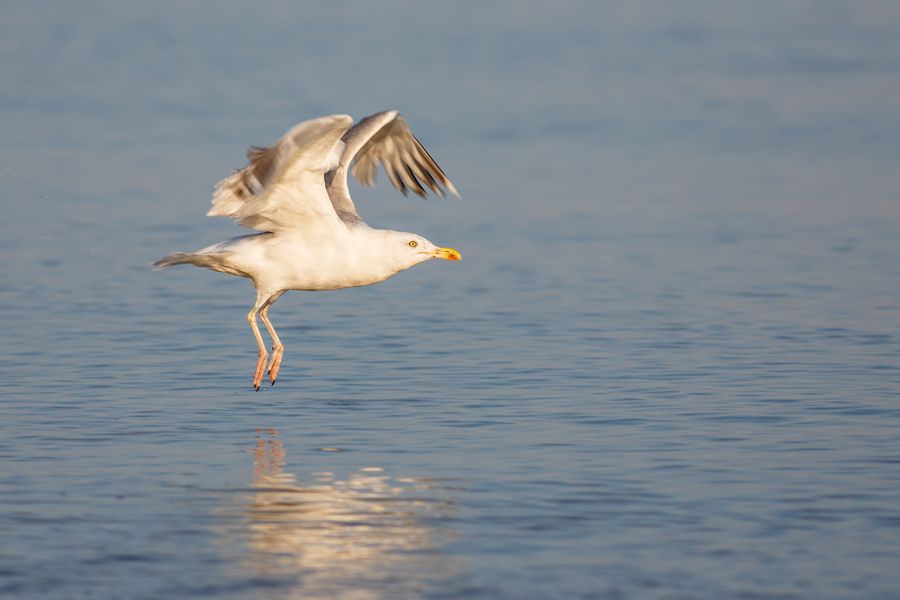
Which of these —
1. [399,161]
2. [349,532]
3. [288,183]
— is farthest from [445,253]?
[349,532]

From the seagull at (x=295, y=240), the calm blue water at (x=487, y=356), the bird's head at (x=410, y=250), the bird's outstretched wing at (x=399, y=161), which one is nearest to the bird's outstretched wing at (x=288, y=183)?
the seagull at (x=295, y=240)

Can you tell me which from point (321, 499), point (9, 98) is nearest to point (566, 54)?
point (9, 98)

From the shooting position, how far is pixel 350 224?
1327 cm

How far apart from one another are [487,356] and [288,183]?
261 cm

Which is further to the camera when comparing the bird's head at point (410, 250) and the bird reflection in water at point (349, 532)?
the bird's head at point (410, 250)

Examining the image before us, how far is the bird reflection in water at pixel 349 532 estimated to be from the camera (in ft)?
28.0

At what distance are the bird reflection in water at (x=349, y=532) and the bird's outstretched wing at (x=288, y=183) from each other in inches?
89.1

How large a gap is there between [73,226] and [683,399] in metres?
10.0

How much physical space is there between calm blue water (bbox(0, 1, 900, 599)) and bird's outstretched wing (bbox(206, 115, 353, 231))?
A: 1.33 meters

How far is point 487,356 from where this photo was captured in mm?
14086

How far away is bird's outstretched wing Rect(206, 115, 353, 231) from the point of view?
38.5 ft

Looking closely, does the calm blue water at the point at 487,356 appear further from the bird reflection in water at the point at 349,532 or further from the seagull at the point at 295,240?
the seagull at the point at 295,240

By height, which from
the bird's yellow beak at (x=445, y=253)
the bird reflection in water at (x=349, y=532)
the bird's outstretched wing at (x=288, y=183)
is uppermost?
the bird's outstretched wing at (x=288, y=183)

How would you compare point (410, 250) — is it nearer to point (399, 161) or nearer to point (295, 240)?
point (295, 240)
